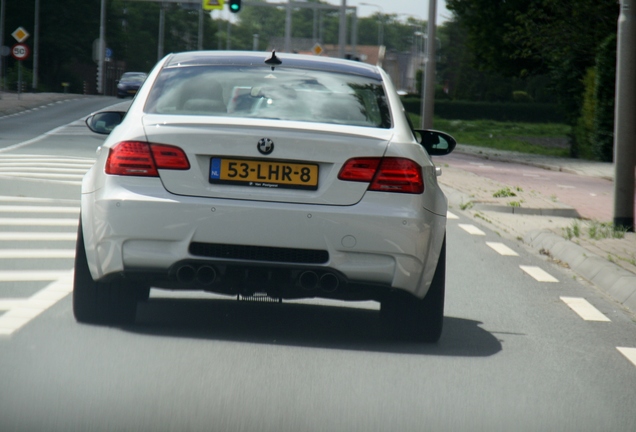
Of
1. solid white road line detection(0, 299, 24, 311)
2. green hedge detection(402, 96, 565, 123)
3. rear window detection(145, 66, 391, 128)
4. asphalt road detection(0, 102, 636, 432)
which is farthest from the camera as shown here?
green hedge detection(402, 96, 565, 123)

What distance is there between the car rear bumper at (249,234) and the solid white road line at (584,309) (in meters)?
2.14

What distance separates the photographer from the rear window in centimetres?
674

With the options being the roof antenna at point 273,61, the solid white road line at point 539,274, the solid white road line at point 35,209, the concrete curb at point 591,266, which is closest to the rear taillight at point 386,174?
the roof antenna at point 273,61

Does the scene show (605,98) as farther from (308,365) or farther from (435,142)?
(308,365)

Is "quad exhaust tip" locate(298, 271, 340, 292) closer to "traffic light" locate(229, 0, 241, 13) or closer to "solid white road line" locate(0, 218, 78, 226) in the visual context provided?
"solid white road line" locate(0, 218, 78, 226)

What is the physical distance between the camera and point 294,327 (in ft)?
23.7

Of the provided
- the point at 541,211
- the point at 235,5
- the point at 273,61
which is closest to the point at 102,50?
the point at 235,5

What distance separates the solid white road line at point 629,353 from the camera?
A: 677 cm

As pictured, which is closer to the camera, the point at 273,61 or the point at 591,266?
the point at 273,61

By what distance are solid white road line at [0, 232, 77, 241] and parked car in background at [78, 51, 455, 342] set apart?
4.27 metres

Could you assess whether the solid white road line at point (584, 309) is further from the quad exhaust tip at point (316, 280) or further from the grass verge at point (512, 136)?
the grass verge at point (512, 136)

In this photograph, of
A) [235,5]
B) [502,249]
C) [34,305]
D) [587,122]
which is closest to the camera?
[34,305]

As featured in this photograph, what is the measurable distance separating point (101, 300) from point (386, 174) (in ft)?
5.62

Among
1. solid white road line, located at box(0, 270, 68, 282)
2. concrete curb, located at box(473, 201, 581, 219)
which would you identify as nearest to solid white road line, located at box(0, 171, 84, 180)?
concrete curb, located at box(473, 201, 581, 219)
